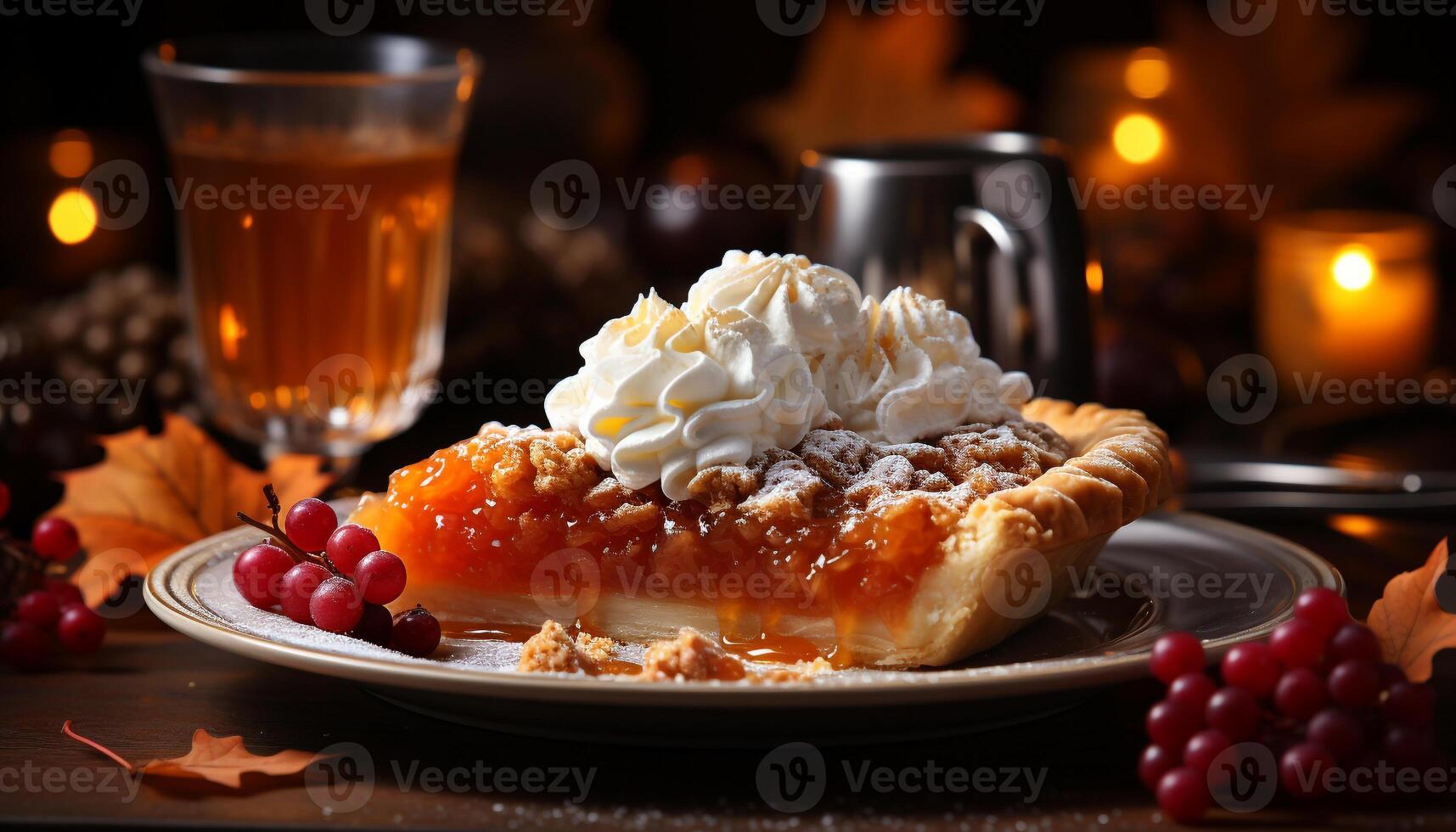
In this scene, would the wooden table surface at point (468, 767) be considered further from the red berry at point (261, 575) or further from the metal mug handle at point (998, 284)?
the metal mug handle at point (998, 284)

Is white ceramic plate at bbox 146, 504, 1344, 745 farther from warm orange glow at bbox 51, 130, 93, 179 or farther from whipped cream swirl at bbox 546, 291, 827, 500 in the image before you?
warm orange glow at bbox 51, 130, 93, 179

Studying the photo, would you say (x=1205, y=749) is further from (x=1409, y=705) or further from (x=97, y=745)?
(x=97, y=745)

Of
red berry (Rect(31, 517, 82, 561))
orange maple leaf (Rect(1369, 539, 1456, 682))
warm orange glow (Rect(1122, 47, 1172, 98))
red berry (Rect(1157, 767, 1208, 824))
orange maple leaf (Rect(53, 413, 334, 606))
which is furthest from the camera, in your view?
warm orange glow (Rect(1122, 47, 1172, 98))

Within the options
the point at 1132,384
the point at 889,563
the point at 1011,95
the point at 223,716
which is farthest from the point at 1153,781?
the point at 1011,95

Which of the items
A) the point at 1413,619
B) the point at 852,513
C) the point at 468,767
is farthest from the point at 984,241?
the point at 468,767

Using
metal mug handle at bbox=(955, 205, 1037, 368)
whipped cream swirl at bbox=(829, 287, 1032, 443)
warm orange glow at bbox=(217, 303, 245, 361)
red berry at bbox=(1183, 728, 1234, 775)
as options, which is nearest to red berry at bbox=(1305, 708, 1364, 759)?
red berry at bbox=(1183, 728, 1234, 775)

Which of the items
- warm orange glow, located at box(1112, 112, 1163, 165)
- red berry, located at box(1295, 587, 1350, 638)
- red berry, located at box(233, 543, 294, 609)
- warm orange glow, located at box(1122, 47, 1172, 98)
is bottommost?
red berry, located at box(233, 543, 294, 609)

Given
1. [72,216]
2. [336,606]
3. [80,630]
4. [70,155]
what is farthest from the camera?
[72,216]

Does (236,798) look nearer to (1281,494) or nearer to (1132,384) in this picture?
(1281,494)
